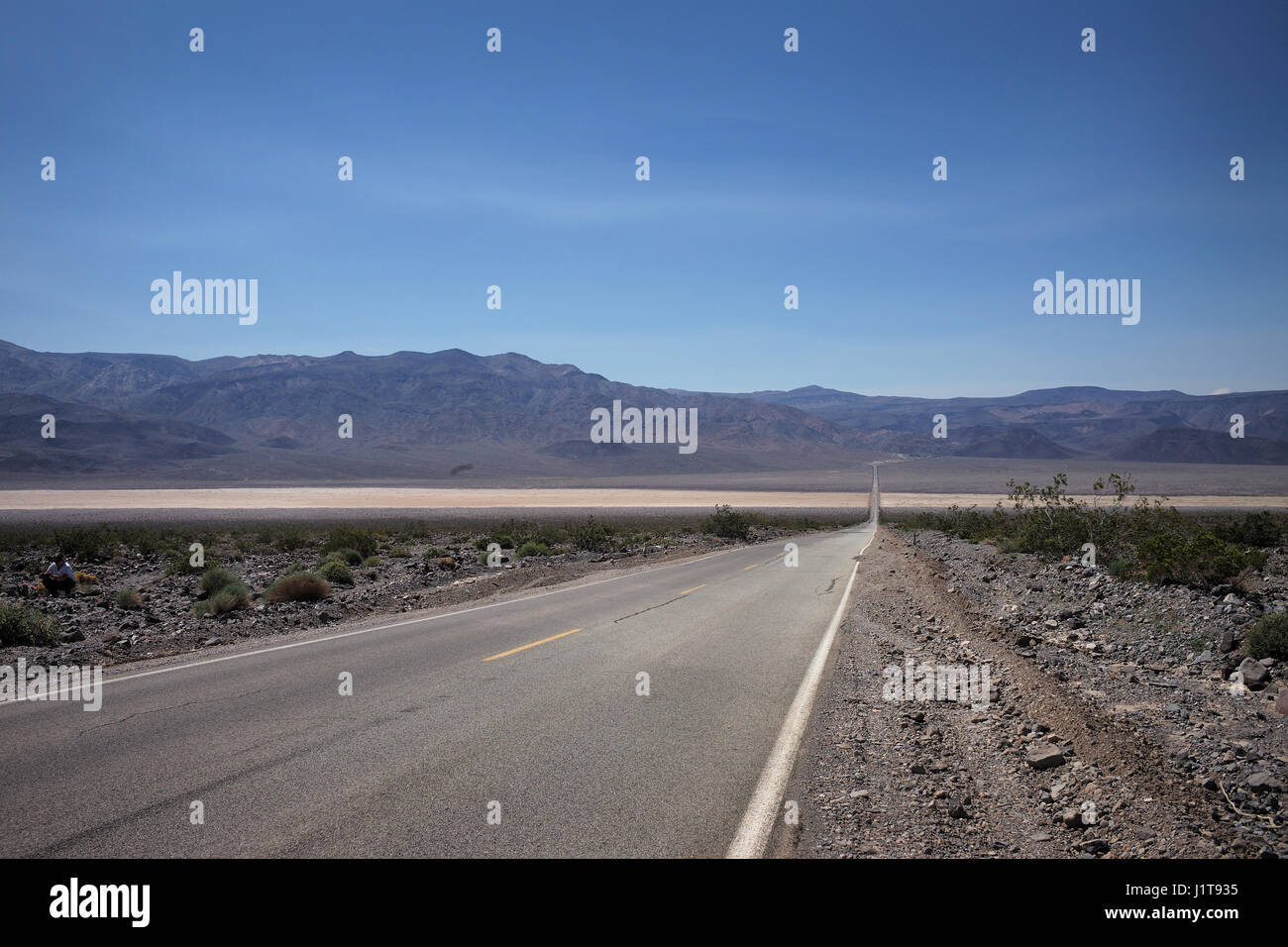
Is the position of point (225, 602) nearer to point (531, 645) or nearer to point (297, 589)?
point (297, 589)

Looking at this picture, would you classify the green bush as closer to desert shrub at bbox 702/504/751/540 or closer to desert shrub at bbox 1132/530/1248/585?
desert shrub at bbox 1132/530/1248/585

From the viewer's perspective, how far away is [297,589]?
17031 mm

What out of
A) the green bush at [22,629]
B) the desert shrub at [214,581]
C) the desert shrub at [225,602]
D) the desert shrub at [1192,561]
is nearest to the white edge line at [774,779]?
the desert shrub at [1192,561]

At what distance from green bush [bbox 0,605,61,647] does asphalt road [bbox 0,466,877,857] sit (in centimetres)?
385

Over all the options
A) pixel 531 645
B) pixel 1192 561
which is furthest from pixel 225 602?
pixel 1192 561

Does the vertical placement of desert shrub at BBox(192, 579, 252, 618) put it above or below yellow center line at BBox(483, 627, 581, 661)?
below

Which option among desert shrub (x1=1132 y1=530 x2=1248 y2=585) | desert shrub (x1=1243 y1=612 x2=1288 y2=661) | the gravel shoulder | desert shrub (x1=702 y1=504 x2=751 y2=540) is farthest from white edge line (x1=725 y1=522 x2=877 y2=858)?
desert shrub (x1=702 y1=504 x2=751 y2=540)

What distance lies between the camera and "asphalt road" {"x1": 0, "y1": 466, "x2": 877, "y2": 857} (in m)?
4.73

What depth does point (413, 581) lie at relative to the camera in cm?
2105

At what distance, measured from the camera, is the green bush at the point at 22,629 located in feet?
39.5

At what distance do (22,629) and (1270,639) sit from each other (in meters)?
16.3

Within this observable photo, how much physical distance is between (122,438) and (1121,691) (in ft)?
664

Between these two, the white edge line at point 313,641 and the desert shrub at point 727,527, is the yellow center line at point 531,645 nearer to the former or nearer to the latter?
the white edge line at point 313,641
